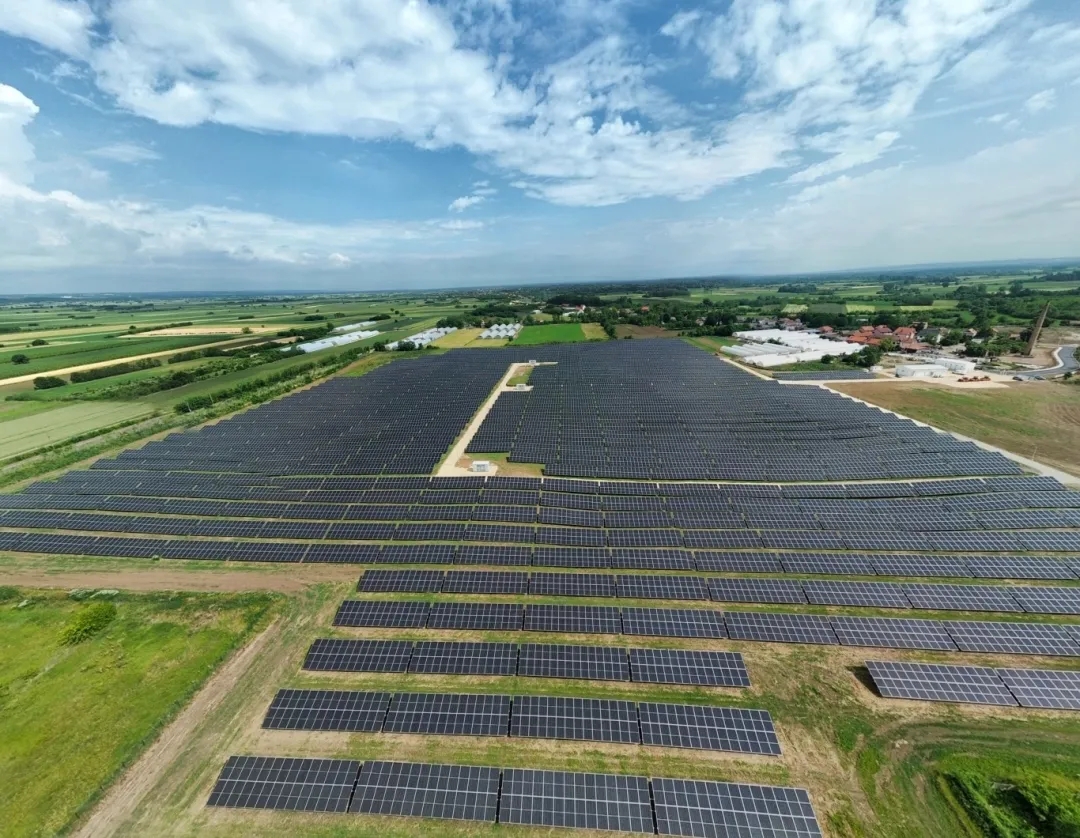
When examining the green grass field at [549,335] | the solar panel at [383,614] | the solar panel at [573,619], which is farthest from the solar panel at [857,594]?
the green grass field at [549,335]

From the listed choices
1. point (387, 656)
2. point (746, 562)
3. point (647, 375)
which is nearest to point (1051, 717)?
point (746, 562)

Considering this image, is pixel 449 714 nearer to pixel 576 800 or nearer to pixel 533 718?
pixel 533 718

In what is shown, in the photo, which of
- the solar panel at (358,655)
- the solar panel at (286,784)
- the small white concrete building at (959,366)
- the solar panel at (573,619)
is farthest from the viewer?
the small white concrete building at (959,366)

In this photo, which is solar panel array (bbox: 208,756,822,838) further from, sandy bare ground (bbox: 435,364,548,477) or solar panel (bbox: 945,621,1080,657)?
sandy bare ground (bbox: 435,364,548,477)

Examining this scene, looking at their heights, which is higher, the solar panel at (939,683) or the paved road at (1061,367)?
the paved road at (1061,367)

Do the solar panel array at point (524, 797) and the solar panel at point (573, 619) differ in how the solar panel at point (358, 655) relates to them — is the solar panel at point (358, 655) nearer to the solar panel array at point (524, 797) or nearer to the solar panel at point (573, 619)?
the solar panel array at point (524, 797)

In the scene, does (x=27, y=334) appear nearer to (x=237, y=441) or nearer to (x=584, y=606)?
(x=237, y=441)

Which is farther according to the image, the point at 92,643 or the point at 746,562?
the point at 746,562

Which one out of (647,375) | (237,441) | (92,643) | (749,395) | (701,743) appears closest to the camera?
(701,743)
